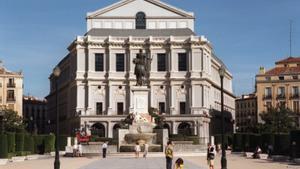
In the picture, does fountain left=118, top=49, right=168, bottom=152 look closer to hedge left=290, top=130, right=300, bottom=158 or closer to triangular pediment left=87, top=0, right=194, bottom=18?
hedge left=290, top=130, right=300, bottom=158

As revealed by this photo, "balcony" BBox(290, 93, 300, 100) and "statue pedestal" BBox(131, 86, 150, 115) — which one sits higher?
"balcony" BBox(290, 93, 300, 100)

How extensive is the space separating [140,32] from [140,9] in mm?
7544

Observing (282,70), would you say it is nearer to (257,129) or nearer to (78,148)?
(257,129)

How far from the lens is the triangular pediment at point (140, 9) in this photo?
147250mm

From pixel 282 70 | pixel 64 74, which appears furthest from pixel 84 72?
Answer: pixel 282 70

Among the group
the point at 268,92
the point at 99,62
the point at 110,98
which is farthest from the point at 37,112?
the point at 268,92

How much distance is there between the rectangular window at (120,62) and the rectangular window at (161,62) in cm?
669

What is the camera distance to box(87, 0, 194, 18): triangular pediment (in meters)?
147

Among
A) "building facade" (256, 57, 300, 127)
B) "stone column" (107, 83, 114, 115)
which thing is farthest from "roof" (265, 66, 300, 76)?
"stone column" (107, 83, 114, 115)

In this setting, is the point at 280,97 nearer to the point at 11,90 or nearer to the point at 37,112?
the point at 11,90

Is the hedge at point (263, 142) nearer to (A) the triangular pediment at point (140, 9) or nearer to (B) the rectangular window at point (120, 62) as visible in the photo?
(B) the rectangular window at point (120, 62)

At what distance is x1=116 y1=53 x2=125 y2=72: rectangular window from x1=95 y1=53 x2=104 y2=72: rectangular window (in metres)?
2.90

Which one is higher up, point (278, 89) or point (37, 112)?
point (278, 89)

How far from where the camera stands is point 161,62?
137 meters
